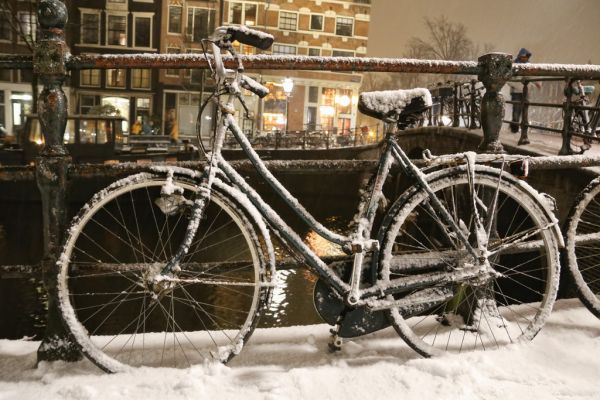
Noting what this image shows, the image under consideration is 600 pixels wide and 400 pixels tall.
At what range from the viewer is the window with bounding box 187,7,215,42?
3334cm

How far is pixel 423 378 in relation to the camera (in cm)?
205

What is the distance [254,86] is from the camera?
204cm

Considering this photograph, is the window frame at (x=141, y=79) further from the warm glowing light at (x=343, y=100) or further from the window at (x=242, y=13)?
the warm glowing light at (x=343, y=100)

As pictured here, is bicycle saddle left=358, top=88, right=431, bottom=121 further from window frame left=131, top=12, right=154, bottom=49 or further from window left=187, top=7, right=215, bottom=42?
window frame left=131, top=12, right=154, bottom=49

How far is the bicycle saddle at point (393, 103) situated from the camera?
6.97 feet

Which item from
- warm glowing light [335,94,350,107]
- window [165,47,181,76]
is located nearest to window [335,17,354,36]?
warm glowing light [335,94,350,107]

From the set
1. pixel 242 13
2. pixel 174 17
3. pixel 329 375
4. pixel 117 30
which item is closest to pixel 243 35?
pixel 329 375

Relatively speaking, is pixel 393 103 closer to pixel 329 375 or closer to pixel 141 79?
pixel 329 375

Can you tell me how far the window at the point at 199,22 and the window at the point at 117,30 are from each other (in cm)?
408

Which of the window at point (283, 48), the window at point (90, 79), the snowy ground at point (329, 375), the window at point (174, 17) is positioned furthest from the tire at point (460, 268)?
the window at point (283, 48)

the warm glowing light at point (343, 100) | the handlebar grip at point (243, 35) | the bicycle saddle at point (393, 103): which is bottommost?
the bicycle saddle at point (393, 103)

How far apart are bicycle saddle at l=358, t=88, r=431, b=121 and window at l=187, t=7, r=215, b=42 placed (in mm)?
33355

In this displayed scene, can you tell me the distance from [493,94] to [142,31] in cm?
3382

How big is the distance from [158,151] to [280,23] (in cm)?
2557
